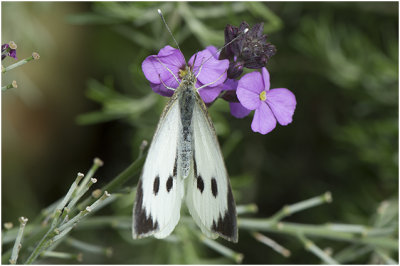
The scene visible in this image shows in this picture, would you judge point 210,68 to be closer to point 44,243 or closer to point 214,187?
point 214,187

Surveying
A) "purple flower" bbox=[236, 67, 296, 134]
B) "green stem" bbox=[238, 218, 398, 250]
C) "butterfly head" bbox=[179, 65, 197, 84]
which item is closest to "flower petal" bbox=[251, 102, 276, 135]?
"purple flower" bbox=[236, 67, 296, 134]

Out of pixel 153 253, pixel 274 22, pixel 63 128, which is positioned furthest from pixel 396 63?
pixel 63 128

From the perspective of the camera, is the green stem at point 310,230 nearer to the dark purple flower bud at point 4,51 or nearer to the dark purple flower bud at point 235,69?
the dark purple flower bud at point 235,69

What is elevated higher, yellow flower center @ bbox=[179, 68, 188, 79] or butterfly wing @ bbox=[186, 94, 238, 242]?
yellow flower center @ bbox=[179, 68, 188, 79]

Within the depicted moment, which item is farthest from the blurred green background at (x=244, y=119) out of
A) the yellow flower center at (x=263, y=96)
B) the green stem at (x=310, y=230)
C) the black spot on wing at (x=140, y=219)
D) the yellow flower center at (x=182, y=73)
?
the black spot on wing at (x=140, y=219)

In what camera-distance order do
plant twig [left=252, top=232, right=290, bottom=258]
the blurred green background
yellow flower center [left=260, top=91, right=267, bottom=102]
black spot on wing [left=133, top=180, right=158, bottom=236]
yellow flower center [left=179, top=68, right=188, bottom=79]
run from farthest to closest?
1. the blurred green background
2. plant twig [left=252, top=232, right=290, bottom=258]
3. yellow flower center [left=179, top=68, right=188, bottom=79]
4. yellow flower center [left=260, top=91, right=267, bottom=102]
5. black spot on wing [left=133, top=180, right=158, bottom=236]

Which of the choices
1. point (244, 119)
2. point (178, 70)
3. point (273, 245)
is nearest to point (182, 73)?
point (178, 70)

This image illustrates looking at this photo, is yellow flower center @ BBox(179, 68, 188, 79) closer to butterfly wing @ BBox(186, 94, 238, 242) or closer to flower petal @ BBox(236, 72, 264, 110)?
butterfly wing @ BBox(186, 94, 238, 242)

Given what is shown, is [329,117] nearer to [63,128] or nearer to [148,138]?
[148,138]
